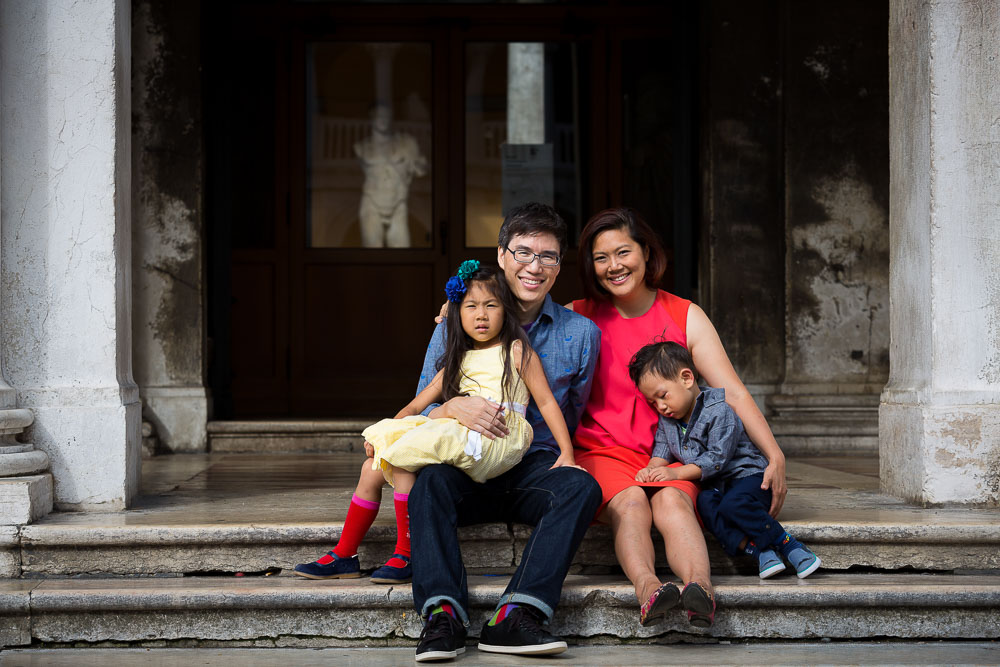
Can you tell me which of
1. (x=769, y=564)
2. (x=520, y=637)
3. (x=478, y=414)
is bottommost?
(x=520, y=637)

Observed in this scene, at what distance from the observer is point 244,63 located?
7520 millimetres

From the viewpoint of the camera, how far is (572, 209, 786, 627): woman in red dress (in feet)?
11.8

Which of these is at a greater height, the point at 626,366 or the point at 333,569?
the point at 626,366

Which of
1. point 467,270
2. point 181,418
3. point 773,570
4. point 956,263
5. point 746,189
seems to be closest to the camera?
point 773,570

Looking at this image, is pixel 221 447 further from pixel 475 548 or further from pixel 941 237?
pixel 941 237

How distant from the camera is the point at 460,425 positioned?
345 cm

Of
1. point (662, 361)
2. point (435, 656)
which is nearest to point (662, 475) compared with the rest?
point (662, 361)

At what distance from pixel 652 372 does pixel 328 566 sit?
4.21 ft

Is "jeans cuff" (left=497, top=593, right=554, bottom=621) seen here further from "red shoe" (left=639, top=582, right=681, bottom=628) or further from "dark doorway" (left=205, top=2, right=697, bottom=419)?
"dark doorway" (left=205, top=2, right=697, bottom=419)

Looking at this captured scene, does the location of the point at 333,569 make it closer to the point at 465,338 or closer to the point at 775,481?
the point at 465,338

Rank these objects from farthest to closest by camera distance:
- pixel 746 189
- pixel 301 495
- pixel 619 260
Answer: pixel 746 189 → pixel 301 495 → pixel 619 260

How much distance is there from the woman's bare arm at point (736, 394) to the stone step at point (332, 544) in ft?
0.71

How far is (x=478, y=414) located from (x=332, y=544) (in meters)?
0.77

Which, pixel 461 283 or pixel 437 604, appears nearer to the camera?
pixel 437 604
